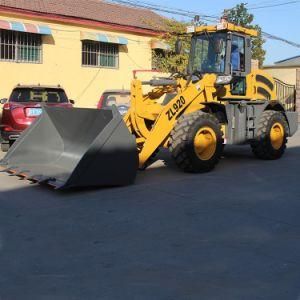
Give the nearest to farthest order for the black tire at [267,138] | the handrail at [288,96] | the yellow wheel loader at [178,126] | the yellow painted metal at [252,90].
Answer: the yellow wheel loader at [178,126] < the yellow painted metal at [252,90] < the black tire at [267,138] < the handrail at [288,96]

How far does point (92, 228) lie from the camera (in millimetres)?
6387

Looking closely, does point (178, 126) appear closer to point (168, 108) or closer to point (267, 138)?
point (168, 108)

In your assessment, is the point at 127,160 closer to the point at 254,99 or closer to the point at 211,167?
the point at 211,167

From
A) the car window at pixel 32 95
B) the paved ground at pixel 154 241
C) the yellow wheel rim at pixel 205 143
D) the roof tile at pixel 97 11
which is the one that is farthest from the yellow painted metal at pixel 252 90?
the roof tile at pixel 97 11

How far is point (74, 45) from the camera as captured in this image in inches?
838

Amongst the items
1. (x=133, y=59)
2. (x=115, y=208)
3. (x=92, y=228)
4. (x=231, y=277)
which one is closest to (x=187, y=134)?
(x=115, y=208)

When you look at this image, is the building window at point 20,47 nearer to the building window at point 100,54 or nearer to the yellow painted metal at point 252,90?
the building window at point 100,54

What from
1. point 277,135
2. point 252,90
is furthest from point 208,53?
point 277,135

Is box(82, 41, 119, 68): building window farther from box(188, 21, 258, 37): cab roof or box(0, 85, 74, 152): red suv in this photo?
box(188, 21, 258, 37): cab roof

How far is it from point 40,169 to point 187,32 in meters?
4.88

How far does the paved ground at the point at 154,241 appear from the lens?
179 inches

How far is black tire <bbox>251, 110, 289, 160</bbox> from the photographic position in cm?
1174

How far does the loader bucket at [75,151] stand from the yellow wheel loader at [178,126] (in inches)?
0.6

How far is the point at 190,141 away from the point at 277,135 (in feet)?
11.3
